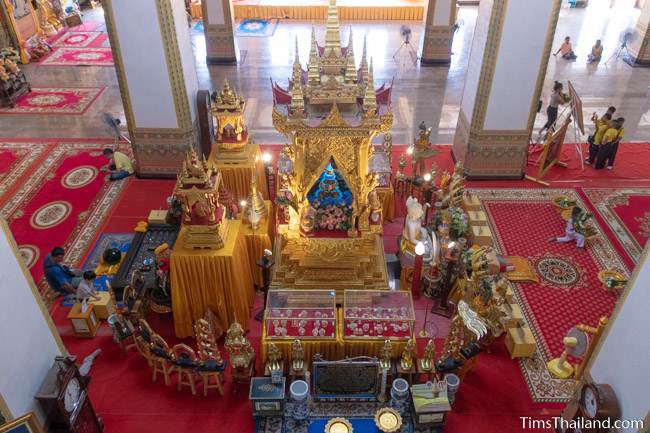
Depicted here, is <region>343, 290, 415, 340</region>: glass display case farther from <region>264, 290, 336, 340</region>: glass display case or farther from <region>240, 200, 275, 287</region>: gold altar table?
<region>240, 200, 275, 287</region>: gold altar table

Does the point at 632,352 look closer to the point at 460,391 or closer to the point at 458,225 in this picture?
the point at 460,391

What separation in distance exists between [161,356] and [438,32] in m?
12.2

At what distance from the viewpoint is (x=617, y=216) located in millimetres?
8234

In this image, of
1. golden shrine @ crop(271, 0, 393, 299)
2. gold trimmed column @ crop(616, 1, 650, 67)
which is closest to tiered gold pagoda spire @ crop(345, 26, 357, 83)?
golden shrine @ crop(271, 0, 393, 299)

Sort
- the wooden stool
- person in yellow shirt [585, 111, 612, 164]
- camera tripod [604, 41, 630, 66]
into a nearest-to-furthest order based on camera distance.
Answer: the wooden stool
person in yellow shirt [585, 111, 612, 164]
camera tripod [604, 41, 630, 66]

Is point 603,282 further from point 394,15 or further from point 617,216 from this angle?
point 394,15

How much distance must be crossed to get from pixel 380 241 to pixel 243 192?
240 centimetres

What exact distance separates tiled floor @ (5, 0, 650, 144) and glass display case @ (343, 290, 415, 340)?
18.4ft

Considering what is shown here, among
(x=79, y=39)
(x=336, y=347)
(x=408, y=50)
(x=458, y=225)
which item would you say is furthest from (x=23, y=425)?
(x=79, y=39)

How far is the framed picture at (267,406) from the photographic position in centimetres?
501

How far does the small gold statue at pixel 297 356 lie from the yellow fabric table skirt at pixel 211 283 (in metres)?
0.95

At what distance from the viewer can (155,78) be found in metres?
8.30

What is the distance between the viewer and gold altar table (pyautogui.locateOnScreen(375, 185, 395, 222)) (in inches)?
301

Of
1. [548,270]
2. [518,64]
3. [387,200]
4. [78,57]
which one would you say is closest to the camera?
[548,270]
